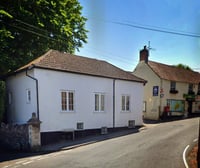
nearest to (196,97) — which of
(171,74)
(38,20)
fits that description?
(171,74)

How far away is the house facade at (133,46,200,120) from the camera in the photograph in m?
26.0

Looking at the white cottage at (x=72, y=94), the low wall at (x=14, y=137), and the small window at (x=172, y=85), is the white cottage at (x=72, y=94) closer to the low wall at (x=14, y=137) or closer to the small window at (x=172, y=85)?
the low wall at (x=14, y=137)

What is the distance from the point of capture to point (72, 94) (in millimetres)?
14023

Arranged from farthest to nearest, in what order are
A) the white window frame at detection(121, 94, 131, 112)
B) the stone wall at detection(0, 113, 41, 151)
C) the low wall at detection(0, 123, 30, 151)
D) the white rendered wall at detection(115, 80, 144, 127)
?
the white window frame at detection(121, 94, 131, 112) < the white rendered wall at detection(115, 80, 144, 127) < the low wall at detection(0, 123, 30, 151) < the stone wall at detection(0, 113, 41, 151)

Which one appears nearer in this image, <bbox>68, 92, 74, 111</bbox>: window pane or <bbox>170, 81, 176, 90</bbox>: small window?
<bbox>68, 92, 74, 111</bbox>: window pane

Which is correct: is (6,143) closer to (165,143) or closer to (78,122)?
(78,122)

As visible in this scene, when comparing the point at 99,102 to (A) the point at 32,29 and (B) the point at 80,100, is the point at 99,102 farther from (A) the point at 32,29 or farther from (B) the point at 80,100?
(A) the point at 32,29

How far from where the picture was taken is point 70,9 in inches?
812

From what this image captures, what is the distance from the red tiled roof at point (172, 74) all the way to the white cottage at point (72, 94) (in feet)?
32.8

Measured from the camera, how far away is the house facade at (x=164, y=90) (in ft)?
85.4

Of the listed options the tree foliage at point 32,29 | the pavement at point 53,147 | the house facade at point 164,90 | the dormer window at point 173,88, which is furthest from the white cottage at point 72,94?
the dormer window at point 173,88

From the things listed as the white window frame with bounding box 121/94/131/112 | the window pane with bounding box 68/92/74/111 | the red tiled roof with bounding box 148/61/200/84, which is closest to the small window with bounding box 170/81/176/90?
the red tiled roof with bounding box 148/61/200/84

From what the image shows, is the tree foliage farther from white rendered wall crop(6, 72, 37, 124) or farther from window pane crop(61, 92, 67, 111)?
window pane crop(61, 92, 67, 111)

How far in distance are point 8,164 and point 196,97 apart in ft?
101
